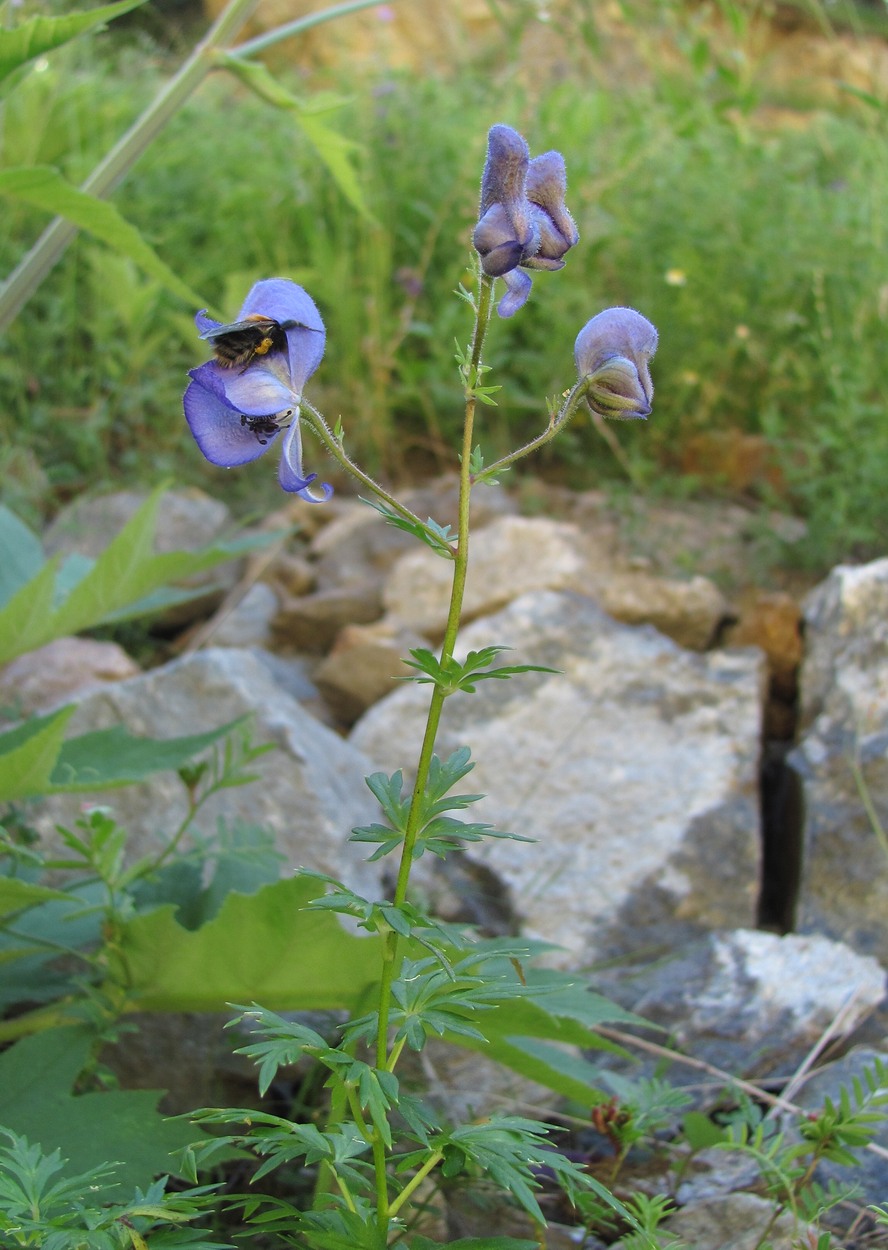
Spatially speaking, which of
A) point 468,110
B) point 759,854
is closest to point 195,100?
point 468,110

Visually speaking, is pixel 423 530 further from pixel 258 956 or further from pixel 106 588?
pixel 106 588

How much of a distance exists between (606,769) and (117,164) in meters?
1.44

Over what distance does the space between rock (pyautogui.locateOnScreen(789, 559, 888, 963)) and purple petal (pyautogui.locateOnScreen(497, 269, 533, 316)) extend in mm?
1407

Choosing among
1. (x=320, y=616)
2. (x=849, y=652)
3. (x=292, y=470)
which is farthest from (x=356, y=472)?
(x=320, y=616)

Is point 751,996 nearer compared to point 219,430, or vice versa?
point 219,430

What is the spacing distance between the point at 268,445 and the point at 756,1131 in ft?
2.99

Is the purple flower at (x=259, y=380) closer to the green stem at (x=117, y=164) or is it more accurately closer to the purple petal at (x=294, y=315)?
the purple petal at (x=294, y=315)

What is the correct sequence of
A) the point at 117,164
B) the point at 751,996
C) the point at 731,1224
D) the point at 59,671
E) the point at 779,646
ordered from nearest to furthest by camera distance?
the point at 731,1224 < the point at 751,996 < the point at 117,164 < the point at 59,671 < the point at 779,646

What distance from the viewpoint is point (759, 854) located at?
2.21m

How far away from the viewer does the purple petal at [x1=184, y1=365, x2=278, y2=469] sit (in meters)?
1.05

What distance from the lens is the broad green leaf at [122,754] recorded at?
1608 millimetres

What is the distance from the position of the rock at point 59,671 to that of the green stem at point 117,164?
91 centimetres

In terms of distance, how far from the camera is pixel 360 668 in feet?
8.92

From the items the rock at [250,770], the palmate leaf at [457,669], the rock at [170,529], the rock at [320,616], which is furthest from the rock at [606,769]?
the palmate leaf at [457,669]
